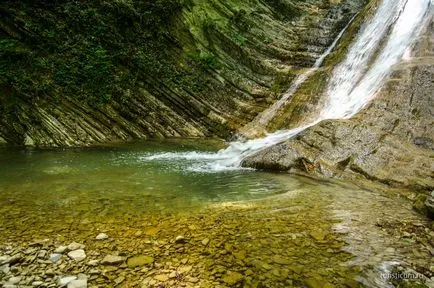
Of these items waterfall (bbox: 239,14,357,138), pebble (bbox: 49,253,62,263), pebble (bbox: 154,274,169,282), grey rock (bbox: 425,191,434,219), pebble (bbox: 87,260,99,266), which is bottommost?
pebble (bbox: 154,274,169,282)

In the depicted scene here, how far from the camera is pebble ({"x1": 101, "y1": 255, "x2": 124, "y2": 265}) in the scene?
173 inches

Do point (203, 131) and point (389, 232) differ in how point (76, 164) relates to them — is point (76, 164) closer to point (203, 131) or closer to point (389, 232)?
point (203, 131)

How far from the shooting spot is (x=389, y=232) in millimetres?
5418

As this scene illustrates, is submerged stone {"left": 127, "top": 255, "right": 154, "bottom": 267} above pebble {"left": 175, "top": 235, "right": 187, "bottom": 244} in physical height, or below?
below

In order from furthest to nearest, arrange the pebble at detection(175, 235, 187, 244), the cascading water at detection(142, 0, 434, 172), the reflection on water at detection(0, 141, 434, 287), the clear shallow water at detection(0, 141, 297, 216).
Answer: the cascading water at detection(142, 0, 434, 172), the clear shallow water at detection(0, 141, 297, 216), the pebble at detection(175, 235, 187, 244), the reflection on water at detection(0, 141, 434, 287)

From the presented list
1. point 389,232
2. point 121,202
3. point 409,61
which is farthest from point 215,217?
point 409,61

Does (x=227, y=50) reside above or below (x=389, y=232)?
above

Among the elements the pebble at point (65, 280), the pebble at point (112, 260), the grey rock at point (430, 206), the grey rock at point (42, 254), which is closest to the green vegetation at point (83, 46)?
the grey rock at point (42, 254)

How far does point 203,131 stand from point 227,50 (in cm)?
503

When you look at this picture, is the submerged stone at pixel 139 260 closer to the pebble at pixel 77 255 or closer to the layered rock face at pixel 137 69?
the pebble at pixel 77 255

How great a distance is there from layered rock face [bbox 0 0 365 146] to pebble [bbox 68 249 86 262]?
954 cm

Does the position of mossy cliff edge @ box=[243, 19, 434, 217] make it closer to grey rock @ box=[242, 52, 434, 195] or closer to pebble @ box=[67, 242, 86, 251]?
grey rock @ box=[242, 52, 434, 195]

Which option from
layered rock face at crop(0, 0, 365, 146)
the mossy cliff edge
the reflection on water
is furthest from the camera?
layered rock face at crop(0, 0, 365, 146)

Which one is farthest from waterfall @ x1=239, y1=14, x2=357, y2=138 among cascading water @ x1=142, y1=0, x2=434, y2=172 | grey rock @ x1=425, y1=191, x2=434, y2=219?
grey rock @ x1=425, y1=191, x2=434, y2=219
